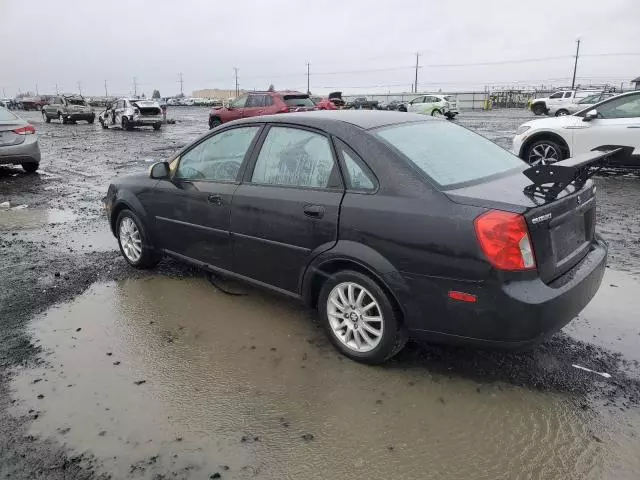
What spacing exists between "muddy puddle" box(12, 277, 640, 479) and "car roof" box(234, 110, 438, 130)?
5.04ft

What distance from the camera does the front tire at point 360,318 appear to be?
312 cm

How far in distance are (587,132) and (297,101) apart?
1163 centimetres

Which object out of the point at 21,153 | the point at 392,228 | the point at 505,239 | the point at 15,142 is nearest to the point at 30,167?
the point at 21,153

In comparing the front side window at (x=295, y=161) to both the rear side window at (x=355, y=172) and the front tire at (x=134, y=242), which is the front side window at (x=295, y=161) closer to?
the rear side window at (x=355, y=172)

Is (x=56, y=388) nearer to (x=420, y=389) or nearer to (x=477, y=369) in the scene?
(x=420, y=389)

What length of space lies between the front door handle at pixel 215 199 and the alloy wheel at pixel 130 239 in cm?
127

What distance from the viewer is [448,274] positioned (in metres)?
2.82

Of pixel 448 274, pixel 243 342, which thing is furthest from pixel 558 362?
pixel 243 342

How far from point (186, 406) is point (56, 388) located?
0.89 meters

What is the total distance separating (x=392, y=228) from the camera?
9.79 feet

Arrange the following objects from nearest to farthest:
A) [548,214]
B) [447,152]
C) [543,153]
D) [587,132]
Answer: [548,214]
[447,152]
[587,132]
[543,153]

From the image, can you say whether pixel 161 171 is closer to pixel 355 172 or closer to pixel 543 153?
pixel 355 172

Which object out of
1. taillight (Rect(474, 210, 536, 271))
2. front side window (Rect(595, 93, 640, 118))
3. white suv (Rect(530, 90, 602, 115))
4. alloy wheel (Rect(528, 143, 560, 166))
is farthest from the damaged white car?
white suv (Rect(530, 90, 602, 115))

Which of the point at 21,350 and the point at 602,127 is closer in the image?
the point at 21,350
